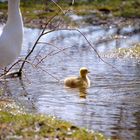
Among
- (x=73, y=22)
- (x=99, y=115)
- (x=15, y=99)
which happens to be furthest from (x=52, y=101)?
(x=73, y=22)

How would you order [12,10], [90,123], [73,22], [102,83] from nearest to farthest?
[12,10]
[90,123]
[102,83]
[73,22]

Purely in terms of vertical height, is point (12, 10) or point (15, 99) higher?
point (12, 10)

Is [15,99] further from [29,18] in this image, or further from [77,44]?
[29,18]

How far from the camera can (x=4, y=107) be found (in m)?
10.4

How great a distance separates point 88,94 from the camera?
42.6 feet

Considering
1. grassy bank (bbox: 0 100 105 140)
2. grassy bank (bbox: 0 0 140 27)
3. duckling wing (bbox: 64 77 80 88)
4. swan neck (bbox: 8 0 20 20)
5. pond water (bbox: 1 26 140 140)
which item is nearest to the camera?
grassy bank (bbox: 0 100 105 140)

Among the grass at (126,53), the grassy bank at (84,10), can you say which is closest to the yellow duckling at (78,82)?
the grass at (126,53)

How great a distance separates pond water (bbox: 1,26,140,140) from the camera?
33.0 ft

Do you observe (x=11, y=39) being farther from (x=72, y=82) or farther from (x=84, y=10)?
(x=84, y=10)

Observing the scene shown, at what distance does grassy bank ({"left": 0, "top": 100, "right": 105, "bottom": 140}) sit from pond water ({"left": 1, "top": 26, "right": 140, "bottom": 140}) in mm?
955

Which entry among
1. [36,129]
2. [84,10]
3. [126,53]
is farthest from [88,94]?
[84,10]

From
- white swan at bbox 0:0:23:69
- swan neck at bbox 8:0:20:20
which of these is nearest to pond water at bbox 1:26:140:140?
white swan at bbox 0:0:23:69

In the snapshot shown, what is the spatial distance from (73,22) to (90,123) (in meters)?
24.7

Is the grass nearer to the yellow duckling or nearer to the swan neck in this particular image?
the yellow duckling
